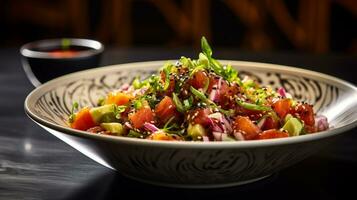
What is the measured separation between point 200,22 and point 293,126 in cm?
287

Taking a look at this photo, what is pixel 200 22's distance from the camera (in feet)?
12.9

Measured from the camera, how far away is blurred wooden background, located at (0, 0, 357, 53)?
3740mm

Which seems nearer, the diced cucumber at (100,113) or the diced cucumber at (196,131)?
the diced cucumber at (196,131)

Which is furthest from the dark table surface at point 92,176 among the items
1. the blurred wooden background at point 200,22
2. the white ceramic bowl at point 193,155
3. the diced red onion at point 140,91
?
the blurred wooden background at point 200,22

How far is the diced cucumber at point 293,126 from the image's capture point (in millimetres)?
1104

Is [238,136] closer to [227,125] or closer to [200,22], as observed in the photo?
[227,125]

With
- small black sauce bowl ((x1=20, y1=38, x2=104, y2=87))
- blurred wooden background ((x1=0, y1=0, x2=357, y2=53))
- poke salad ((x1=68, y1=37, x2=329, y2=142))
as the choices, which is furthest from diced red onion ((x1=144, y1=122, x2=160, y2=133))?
blurred wooden background ((x1=0, y1=0, x2=357, y2=53))

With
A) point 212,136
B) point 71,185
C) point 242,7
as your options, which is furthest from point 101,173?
point 242,7

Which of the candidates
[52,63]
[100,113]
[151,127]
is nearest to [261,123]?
[151,127]

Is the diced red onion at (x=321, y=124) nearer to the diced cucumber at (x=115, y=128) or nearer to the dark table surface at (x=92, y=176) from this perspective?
the dark table surface at (x=92, y=176)

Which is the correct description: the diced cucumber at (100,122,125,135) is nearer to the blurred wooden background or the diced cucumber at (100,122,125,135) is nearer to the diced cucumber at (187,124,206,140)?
the diced cucumber at (187,124,206,140)

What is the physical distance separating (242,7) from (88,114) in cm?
279

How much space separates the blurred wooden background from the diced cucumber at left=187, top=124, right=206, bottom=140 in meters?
2.75

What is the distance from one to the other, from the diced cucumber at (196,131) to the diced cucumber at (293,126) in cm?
17
